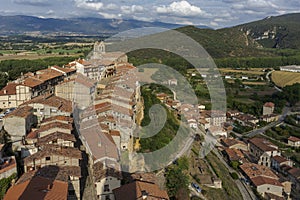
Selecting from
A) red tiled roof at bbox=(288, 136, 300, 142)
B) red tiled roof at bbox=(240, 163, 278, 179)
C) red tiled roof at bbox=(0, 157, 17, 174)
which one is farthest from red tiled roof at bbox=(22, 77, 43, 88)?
red tiled roof at bbox=(288, 136, 300, 142)

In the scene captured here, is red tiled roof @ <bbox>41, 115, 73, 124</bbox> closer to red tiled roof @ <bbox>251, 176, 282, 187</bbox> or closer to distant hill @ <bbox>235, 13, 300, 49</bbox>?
red tiled roof @ <bbox>251, 176, 282, 187</bbox>

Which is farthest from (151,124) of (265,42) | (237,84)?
(265,42)

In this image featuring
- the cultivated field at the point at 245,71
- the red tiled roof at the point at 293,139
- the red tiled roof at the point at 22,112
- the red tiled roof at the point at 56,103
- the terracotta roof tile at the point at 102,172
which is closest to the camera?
the terracotta roof tile at the point at 102,172

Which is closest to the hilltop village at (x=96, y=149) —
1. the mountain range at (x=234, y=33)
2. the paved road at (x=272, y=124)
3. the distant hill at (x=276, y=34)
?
the paved road at (x=272, y=124)

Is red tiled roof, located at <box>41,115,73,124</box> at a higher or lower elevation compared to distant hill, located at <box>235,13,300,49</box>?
lower

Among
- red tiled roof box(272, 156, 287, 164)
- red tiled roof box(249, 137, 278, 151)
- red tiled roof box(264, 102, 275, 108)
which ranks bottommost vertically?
red tiled roof box(272, 156, 287, 164)

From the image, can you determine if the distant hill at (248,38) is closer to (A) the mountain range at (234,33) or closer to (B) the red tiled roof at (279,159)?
(A) the mountain range at (234,33)

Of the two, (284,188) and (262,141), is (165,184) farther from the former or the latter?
(262,141)
